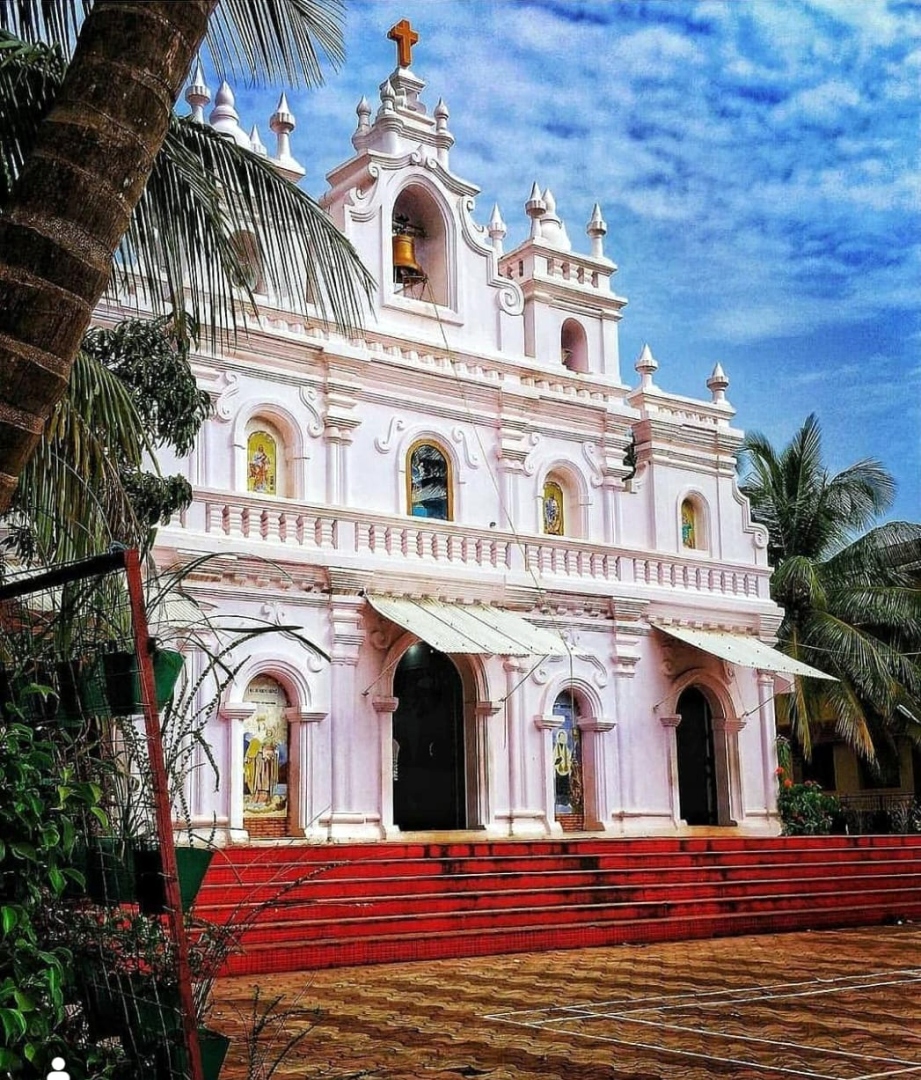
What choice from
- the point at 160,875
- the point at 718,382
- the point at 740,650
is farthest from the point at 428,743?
the point at 160,875

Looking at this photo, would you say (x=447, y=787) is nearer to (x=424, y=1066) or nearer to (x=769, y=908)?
(x=769, y=908)

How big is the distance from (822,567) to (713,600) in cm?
731

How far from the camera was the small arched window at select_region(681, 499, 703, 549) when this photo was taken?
21.4m

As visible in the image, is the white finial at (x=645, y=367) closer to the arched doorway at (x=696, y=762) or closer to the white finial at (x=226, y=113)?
the arched doorway at (x=696, y=762)

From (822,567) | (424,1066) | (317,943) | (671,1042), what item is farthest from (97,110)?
(822,567)

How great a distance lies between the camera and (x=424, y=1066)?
6770 millimetres

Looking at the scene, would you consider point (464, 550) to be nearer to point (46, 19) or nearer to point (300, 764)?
point (300, 764)

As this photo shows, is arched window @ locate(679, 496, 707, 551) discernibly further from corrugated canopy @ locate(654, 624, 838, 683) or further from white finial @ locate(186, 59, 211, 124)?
white finial @ locate(186, 59, 211, 124)

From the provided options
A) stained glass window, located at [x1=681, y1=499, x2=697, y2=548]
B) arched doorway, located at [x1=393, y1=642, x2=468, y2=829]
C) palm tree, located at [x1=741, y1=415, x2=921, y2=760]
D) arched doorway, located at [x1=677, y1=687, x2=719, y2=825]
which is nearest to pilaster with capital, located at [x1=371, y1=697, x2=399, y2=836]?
arched doorway, located at [x1=393, y1=642, x2=468, y2=829]

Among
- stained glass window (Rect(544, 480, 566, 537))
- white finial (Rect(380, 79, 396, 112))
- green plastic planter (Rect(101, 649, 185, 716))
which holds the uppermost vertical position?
white finial (Rect(380, 79, 396, 112))

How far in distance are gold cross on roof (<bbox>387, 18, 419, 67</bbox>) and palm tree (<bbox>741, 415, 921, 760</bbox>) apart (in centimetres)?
1175

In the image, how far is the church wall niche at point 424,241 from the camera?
1931cm

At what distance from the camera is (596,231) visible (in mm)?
21266

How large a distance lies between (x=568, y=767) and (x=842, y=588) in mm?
9817
